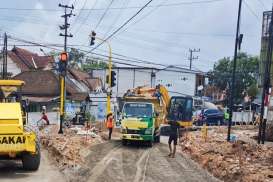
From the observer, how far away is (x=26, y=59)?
8175cm

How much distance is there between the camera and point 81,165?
1762 centimetres

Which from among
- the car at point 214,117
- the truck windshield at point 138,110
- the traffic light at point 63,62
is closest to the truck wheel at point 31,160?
Answer: the traffic light at point 63,62

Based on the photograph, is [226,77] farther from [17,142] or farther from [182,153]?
[17,142]

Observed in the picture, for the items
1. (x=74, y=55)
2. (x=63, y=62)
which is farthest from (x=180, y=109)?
(x=74, y=55)

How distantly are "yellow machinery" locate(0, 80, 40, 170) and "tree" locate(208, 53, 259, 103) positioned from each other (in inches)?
2784

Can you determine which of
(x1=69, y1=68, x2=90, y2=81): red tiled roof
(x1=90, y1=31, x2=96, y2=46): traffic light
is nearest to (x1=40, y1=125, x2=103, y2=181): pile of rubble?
(x1=90, y1=31, x2=96, y2=46): traffic light

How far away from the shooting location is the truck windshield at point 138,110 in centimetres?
2692

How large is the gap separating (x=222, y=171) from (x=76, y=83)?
58518 millimetres

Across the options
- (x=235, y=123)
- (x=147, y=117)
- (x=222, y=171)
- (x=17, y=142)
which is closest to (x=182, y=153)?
(x=147, y=117)

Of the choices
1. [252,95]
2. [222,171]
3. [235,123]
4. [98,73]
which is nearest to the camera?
[222,171]

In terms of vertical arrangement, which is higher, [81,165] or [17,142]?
[17,142]

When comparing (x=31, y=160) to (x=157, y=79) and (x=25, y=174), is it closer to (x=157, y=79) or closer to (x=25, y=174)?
(x=25, y=174)

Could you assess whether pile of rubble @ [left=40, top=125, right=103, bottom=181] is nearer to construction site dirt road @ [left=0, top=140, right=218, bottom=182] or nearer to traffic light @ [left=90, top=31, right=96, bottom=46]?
construction site dirt road @ [left=0, top=140, right=218, bottom=182]

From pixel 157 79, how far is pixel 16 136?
70182mm
